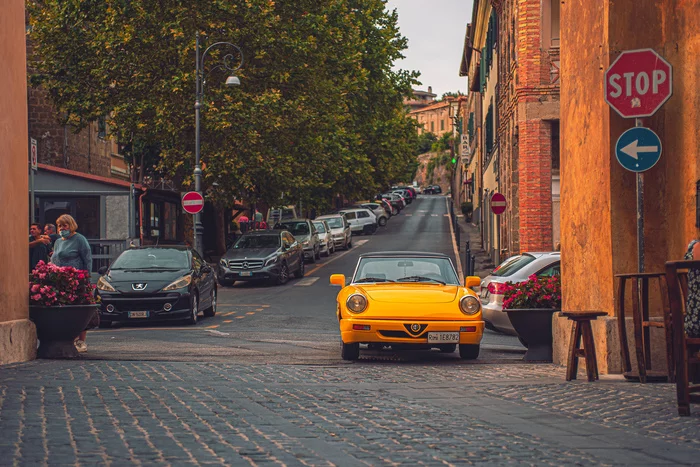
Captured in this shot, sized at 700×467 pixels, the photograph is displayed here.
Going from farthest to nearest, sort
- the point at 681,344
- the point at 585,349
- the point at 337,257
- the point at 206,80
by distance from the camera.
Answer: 1. the point at 337,257
2. the point at 206,80
3. the point at 585,349
4. the point at 681,344

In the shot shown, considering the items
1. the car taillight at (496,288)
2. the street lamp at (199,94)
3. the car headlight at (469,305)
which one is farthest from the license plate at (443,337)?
the street lamp at (199,94)

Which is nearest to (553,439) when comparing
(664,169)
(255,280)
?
(664,169)

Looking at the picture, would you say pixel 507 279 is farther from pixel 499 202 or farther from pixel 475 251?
pixel 475 251

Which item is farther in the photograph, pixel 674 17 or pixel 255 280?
pixel 255 280

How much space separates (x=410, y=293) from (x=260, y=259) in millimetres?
19404

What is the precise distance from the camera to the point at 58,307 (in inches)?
530

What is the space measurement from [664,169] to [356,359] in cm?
473

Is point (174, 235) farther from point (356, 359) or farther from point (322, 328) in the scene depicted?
point (356, 359)

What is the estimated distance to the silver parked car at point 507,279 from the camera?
17922 mm

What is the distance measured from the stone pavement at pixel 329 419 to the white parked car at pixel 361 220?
2154 inches

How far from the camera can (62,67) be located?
128 feet

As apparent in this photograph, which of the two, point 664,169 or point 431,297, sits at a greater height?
point 664,169

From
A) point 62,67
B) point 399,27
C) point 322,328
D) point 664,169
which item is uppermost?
point 399,27

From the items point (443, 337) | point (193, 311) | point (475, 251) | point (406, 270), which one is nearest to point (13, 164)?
point (406, 270)
